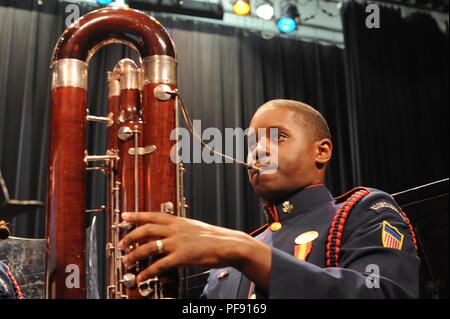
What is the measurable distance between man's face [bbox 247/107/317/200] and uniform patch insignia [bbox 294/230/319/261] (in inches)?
7.1

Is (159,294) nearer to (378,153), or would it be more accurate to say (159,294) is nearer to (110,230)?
(110,230)

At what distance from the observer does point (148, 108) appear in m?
1.51

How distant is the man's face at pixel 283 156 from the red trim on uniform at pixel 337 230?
0.20 meters

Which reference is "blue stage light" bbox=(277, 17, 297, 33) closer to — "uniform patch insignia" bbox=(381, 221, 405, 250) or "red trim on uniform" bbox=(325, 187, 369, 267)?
"red trim on uniform" bbox=(325, 187, 369, 267)

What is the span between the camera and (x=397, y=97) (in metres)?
5.73

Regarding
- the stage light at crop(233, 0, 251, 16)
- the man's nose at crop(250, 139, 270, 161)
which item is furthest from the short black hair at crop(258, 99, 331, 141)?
the stage light at crop(233, 0, 251, 16)

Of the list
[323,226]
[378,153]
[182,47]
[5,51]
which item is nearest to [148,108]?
[323,226]

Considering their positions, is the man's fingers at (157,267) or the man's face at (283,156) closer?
the man's fingers at (157,267)

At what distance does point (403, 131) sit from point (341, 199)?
4.01 meters

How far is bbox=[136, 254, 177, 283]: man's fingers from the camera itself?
48.5 inches

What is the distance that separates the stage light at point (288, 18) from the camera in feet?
17.9

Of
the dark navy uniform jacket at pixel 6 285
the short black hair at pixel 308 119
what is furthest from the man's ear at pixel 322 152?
the dark navy uniform jacket at pixel 6 285

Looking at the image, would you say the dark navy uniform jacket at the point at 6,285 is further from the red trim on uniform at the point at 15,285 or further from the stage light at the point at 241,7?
the stage light at the point at 241,7

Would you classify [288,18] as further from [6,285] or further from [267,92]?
[6,285]
